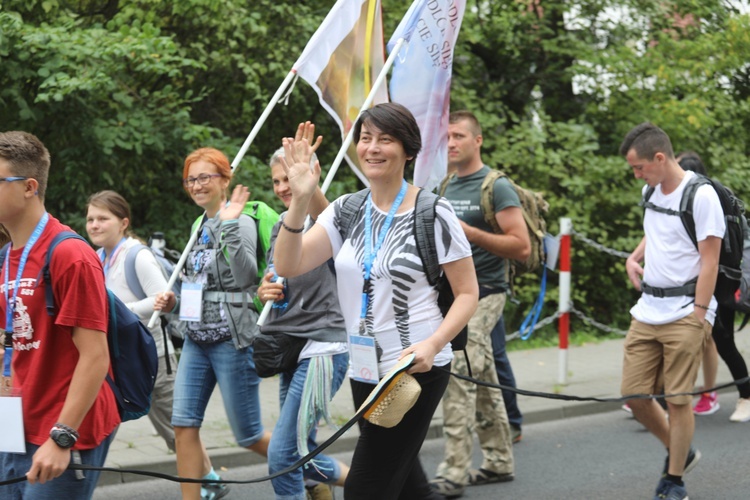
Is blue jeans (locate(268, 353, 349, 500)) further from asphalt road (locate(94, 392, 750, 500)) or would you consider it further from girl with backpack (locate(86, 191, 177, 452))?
asphalt road (locate(94, 392, 750, 500))

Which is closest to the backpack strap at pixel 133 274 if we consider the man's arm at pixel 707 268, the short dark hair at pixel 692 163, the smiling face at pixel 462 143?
the smiling face at pixel 462 143

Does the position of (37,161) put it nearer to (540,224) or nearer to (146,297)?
(146,297)

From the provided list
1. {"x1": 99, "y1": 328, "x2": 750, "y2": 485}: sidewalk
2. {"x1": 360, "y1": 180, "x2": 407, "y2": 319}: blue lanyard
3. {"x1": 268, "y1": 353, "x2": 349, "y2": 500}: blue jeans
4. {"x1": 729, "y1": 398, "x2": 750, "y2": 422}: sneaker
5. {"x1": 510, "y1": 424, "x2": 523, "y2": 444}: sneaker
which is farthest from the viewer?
{"x1": 729, "y1": 398, "x2": 750, "y2": 422}: sneaker

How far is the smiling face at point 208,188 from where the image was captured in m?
5.56

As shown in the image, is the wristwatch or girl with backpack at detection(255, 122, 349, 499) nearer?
the wristwatch

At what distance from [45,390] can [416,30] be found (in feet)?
11.4

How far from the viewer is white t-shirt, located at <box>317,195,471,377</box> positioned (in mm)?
3877

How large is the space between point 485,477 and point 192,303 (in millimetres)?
2224

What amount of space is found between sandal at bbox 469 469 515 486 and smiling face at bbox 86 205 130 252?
2.50m

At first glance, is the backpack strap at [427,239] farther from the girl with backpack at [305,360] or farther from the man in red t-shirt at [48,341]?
the girl with backpack at [305,360]

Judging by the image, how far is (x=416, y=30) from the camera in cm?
617

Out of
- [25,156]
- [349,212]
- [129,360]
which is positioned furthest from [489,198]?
[25,156]

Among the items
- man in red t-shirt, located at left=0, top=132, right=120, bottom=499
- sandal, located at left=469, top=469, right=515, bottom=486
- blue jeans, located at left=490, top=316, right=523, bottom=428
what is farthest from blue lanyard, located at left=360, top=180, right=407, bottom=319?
blue jeans, located at left=490, top=316, right=523, bottom=428

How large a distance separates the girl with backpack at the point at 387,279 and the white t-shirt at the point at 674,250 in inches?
88.5
